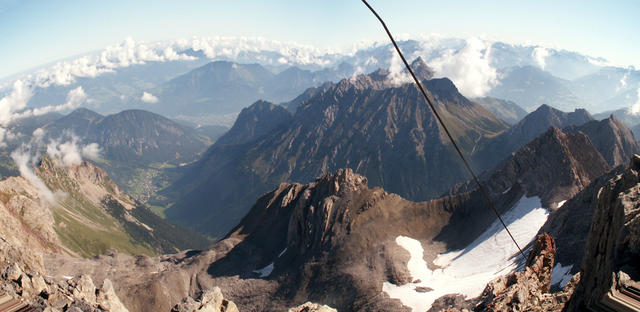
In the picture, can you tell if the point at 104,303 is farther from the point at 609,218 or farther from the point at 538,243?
the point at 609,218

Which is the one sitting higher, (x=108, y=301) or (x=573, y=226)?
(x=573, y=226)

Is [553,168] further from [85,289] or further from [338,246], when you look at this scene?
[85,289]

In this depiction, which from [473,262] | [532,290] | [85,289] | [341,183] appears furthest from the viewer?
[341,183]

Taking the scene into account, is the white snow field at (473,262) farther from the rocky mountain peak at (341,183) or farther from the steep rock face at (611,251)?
the steep rock face at (611,251)

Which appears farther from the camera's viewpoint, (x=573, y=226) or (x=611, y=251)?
(x=573, y=226)

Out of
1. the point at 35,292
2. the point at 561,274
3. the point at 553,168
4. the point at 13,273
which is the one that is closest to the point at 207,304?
the point at 35,292

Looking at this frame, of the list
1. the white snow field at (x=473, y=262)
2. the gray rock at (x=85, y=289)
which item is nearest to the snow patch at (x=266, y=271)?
the white snow field at (x=473, y=262)

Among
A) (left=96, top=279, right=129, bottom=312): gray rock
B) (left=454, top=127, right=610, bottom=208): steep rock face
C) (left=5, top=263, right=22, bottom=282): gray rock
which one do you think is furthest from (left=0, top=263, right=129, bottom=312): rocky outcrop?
(left=454, top=127, right=610, bottom=208): steep rock face
